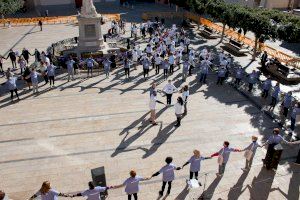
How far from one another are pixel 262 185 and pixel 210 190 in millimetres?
1894

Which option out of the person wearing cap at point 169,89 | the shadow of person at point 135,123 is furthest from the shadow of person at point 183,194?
the person wearing cap at point 169,89

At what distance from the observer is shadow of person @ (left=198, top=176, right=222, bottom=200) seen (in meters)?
10.9

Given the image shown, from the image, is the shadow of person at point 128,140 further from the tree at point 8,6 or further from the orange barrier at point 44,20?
the orange barrier at point 44,20

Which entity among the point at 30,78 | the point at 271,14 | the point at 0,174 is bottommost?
the point at 0,174

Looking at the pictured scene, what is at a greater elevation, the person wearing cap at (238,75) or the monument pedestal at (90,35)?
the monument pedestal at (90,35)

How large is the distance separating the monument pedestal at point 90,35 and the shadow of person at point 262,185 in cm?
1532

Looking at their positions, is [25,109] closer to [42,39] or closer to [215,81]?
[215,81]

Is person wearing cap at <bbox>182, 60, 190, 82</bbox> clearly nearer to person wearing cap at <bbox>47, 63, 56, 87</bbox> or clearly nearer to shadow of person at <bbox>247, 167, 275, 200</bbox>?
→ person wearing cap at <bbox>47, 63, 56, 87</bbox>

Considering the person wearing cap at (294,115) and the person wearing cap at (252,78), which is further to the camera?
the person wearing cap at (252,78)

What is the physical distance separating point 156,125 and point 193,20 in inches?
1060

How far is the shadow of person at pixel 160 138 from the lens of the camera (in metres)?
13.4

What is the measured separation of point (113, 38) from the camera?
29.9 metres

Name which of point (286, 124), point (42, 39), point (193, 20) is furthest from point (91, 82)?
point (193, 20)

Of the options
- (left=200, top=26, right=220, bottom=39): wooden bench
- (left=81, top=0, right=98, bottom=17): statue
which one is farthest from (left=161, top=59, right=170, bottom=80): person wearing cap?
(left=200, top=26, right=220, bottom=39): wooden bench
